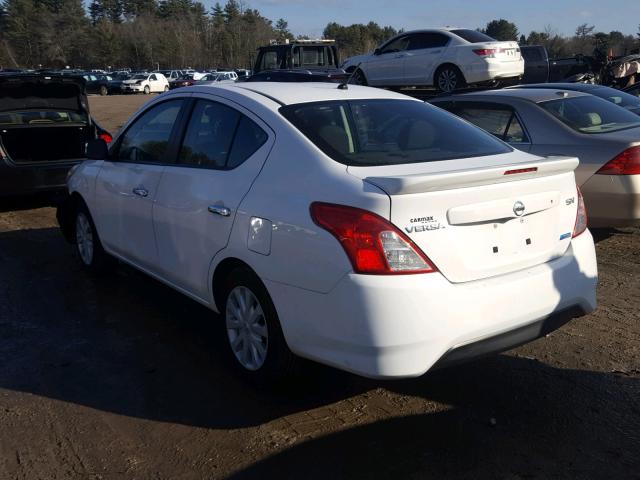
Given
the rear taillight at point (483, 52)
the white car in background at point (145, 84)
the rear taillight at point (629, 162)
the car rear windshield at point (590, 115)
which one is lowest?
the white car in background at point (145, 84)

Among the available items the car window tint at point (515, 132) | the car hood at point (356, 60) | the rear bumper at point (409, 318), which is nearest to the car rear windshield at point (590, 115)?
the car window tint at point (515, 132)

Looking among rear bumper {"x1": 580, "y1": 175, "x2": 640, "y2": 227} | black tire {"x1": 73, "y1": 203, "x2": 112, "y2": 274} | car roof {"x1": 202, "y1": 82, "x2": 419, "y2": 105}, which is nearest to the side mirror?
black tire {"x1": 73, "y1": 203, "x2": 112, "y2": 274}

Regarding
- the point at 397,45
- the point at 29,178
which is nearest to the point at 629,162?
the point at 29,178

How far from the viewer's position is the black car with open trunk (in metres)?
8.43

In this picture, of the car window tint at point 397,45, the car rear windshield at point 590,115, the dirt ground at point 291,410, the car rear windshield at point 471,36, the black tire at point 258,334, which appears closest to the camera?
the dirt ground at point 291,410

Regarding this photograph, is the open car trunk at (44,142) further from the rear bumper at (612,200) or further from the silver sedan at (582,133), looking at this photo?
the rear bumper at (612,200)

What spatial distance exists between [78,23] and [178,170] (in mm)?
104846

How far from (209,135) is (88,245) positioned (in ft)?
7.41

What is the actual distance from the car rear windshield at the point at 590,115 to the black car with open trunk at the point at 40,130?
18.5 feet

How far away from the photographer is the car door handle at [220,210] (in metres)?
3.74

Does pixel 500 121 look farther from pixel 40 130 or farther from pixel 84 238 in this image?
pixel 40 130

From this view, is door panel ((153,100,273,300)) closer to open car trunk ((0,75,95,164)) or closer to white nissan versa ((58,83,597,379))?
white nissan versa ((58,83,597,379))

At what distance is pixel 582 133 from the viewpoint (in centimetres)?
632

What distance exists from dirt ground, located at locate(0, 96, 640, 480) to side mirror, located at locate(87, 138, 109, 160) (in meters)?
1.27
